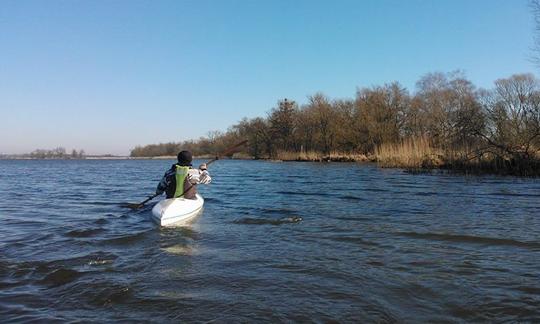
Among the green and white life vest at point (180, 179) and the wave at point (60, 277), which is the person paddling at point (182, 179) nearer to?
the green and white life vest at point (180, 179)

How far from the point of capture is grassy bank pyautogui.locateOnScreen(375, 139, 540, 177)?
70.1 ft

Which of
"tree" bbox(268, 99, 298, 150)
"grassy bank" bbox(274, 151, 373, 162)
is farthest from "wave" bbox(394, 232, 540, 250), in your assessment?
"tree" bbox(268, 99, 298, 150)

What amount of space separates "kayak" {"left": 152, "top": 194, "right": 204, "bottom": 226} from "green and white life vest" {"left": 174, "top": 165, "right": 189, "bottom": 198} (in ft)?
1.05

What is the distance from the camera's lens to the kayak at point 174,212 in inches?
364

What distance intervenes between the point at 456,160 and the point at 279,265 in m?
21.5

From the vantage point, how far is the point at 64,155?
149 m

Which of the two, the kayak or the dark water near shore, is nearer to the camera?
the dark water near shore

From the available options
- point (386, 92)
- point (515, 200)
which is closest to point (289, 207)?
point (515, 200)

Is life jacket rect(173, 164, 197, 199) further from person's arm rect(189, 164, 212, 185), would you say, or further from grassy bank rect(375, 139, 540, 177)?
grassy bank rect(375, 139, 540, 177)

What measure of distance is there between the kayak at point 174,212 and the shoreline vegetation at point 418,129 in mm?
17299

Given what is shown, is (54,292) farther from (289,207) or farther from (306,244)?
(289,207)

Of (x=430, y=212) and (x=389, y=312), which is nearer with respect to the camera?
(x=389, y=312)

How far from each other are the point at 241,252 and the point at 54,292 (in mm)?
2773

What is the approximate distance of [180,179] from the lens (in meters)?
10.2
